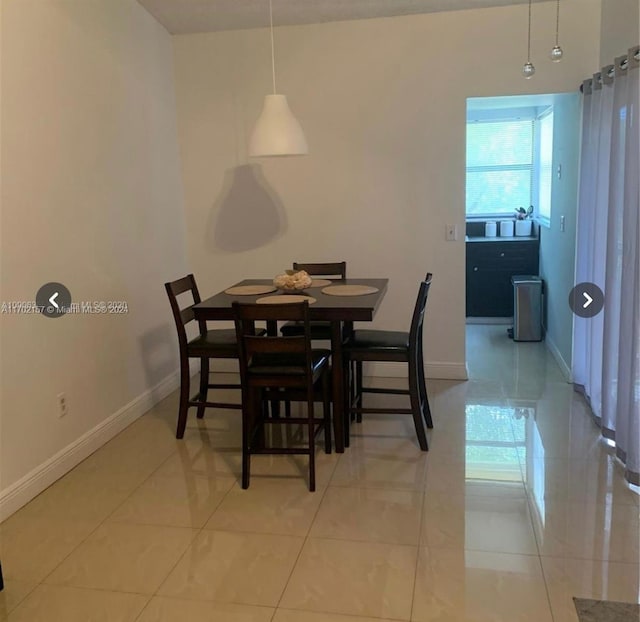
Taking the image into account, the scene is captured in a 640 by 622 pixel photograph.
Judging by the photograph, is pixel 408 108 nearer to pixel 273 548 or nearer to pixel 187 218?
pixel 187 218

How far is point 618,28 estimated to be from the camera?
3.53 meters

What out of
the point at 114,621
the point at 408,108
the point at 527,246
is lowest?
the point at 114,621

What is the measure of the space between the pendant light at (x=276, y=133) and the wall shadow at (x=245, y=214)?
123cm

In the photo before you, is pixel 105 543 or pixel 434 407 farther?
pixel 434 407

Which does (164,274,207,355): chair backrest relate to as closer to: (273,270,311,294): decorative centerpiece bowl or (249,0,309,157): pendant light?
(273,270,311,294): decorative centerpiece bowl


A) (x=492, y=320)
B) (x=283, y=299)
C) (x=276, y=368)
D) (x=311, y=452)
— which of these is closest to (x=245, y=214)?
(x=283, y=299)

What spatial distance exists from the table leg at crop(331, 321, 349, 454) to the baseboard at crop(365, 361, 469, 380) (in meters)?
1.40

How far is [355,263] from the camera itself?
4.61 m

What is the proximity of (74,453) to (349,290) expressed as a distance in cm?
174

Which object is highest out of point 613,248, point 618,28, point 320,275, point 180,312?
point 618,28

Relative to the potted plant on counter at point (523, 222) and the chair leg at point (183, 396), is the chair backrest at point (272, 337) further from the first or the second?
the potted plant on counter at point (523, 222)

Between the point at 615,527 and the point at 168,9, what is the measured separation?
12.8 ft

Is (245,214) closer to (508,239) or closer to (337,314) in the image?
(337,314)

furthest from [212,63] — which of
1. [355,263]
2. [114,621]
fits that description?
[114,621]
